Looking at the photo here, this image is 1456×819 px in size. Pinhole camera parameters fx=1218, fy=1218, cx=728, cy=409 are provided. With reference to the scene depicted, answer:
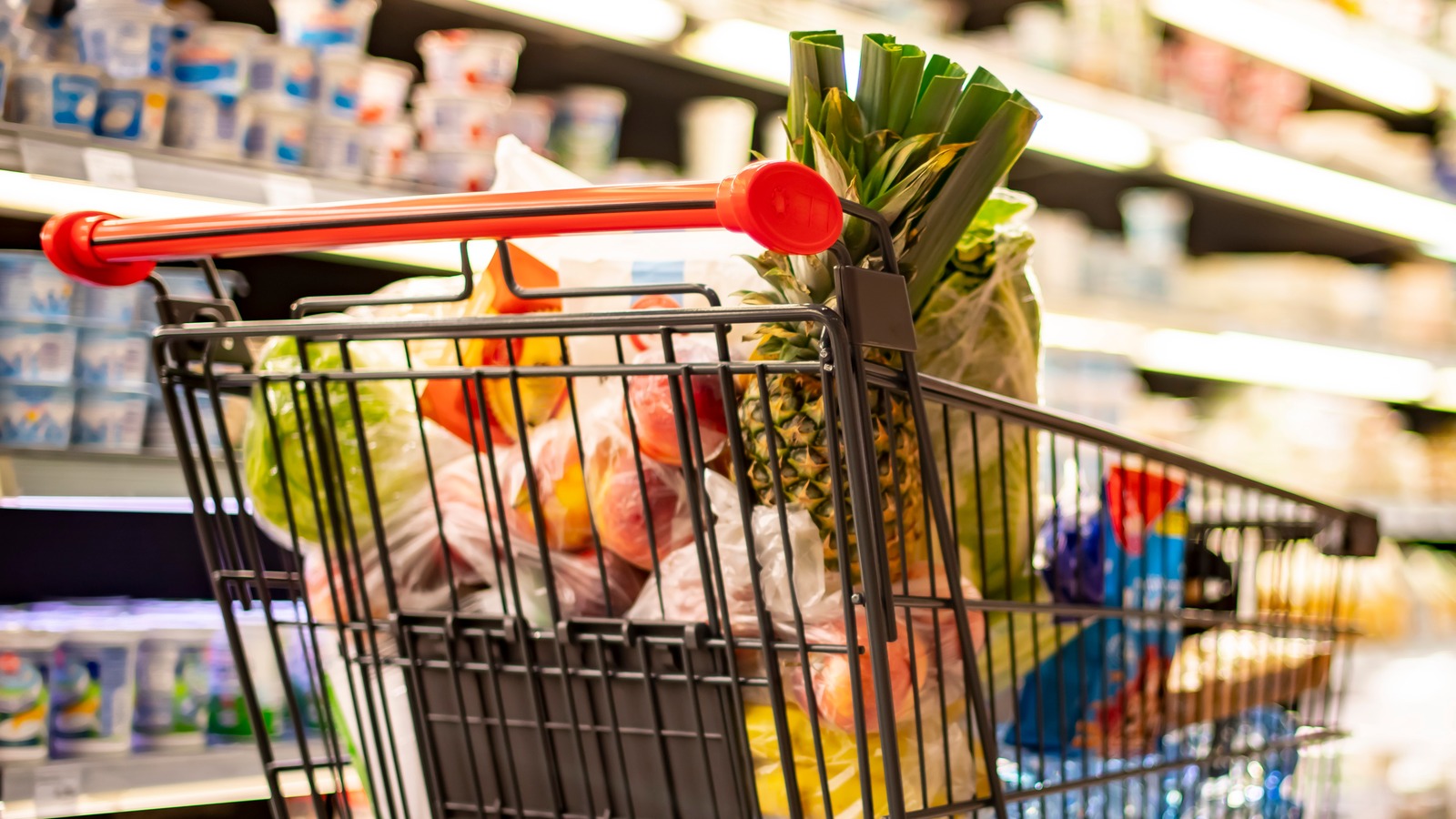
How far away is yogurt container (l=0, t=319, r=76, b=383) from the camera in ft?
5.22

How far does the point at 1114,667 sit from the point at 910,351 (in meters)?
0.61

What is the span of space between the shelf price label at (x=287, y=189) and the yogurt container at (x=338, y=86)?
16 centimetres

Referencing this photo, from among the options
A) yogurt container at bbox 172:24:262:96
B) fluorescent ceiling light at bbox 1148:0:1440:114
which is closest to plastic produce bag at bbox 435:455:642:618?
yogurt container at bbox 172:24:262:96

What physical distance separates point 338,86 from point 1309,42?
2861mm

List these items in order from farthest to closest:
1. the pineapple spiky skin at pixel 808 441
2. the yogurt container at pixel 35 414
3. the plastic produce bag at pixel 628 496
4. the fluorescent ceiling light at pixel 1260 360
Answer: the fluorescent ceiling light at pixel 1260 360 → the yogurt container at pixel 35 414 → the plastic produce bag at pixel 628 496 → the pineapple spiky skin at pixel 808 441

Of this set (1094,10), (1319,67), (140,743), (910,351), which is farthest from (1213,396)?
(910,351)

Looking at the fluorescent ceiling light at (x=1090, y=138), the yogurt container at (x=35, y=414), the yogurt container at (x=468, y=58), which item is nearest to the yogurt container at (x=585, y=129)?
the yogurt container at (x=468, y=58)

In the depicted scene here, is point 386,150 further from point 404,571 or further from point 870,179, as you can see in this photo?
point 870,179

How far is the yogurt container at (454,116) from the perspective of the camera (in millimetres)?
1933

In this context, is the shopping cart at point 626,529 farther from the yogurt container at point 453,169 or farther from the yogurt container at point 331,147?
the yogurt container at point 453,169

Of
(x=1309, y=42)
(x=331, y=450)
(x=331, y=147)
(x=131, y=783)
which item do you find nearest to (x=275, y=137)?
(x=331, y=147)

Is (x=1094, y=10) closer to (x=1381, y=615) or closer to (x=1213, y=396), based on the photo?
(x=1213, y=396)

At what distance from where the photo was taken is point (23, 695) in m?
1.56

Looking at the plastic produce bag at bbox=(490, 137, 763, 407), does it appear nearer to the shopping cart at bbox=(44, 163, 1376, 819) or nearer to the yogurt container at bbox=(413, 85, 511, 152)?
the shopping cart at bbox=(44, 163, 1376, 819)
